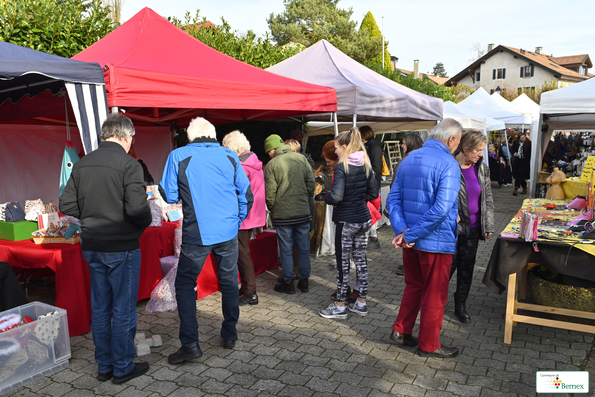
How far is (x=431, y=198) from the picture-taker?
9.18 ft

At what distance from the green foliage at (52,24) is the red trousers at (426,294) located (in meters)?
5.30

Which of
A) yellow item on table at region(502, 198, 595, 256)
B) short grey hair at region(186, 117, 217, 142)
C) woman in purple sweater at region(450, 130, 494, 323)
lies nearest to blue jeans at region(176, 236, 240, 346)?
short grey hair at region(186, 117, 217, 142)

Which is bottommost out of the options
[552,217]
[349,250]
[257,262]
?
[257,262]

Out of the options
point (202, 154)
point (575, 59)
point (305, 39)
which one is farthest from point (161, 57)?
point (575, 59)

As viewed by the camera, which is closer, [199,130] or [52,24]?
[199,130]

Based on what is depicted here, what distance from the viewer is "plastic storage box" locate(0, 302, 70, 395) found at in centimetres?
264

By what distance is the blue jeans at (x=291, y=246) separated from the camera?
14.1ft

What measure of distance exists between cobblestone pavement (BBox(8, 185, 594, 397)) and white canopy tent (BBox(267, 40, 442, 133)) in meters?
2.77

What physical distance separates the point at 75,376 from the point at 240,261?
1647mm

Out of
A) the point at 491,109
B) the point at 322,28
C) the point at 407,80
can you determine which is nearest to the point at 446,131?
the point at 491,109

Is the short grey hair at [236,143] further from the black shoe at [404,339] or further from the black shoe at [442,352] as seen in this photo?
the black shoe at [442,352]

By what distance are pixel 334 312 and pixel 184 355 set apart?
1345 mm

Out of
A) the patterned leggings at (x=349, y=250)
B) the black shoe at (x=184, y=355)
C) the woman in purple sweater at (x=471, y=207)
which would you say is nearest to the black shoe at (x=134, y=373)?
the black shoe at (x=184, y=355)

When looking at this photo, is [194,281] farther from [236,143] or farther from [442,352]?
[442,352]
